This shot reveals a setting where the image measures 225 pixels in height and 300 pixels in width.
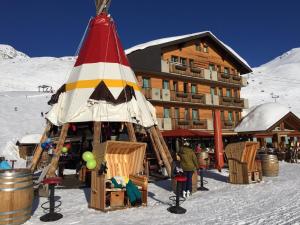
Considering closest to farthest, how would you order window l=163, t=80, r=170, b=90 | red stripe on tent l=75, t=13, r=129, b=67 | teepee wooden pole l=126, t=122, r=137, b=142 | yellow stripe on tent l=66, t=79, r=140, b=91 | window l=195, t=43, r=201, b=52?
teepee wooden pole l=126, t=122, r=137, b=142, yellow stripe on tent l=66, t=79, r=140, b=91, red stripe on tent l=75, t=13, r=129, b=67, window l=163, t=80, r=170, b=90, window l=195, t=43, r=201, b=52

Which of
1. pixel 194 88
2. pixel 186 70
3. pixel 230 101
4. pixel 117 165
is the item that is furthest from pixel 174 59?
pixel 117 165

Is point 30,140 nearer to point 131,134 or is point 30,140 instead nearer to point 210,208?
point 131,134

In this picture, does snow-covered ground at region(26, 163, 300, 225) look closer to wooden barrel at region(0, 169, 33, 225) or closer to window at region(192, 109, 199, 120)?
wooden barrel at region(0, 169, 33, 225)

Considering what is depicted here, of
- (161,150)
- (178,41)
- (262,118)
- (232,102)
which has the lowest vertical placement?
(161,150)

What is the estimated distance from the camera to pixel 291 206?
8.08 m

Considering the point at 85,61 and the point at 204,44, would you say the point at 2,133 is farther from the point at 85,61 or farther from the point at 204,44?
the point at 85,61

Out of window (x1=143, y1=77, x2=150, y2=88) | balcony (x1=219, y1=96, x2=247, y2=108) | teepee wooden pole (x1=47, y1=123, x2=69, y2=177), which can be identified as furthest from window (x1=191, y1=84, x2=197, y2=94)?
teepee wooden pole (x1=47, y1=123, x2=69, y2=177)

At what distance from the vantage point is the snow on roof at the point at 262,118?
27681 millimetres

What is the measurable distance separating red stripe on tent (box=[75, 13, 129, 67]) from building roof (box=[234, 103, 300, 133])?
17031mm

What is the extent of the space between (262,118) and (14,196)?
25.5m

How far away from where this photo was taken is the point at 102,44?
14.5 metres

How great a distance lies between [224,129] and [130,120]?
1739 cm

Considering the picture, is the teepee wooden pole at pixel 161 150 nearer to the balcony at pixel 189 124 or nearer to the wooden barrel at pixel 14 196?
the wooden barrel at pixel 14 196

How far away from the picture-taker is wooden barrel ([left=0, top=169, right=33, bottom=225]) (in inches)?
263
